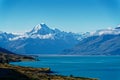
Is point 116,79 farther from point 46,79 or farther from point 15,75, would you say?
point 15,75

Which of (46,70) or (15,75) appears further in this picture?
(46,70)

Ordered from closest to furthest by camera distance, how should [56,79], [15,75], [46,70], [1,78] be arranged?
[1,78] < [15,75] < [56,79] < [46,70]

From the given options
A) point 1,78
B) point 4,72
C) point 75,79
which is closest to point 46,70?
point 75,79

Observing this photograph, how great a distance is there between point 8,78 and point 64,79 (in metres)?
22.7

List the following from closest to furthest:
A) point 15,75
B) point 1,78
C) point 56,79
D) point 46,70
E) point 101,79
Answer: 1. point 1,78
2. point 15,75
3. point 56,79
4. point 101,79
5. point 46,70

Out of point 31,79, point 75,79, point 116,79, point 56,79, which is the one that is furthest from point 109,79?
point 31,79

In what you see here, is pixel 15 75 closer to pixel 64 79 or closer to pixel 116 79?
pixel 64 79

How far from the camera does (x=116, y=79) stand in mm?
157000

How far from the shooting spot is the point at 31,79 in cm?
11138

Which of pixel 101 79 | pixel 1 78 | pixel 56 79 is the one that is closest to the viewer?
pixel 1 78

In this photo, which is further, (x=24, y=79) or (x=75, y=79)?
(x=75, y=79)

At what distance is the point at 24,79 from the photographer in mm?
109375

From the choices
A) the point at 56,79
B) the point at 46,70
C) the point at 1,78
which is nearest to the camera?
the point at 1,78

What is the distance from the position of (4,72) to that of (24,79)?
9.77 meters
